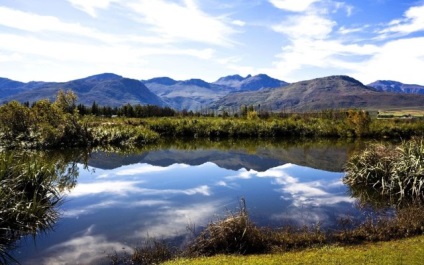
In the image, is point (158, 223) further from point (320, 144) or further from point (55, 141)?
point (320, 144)

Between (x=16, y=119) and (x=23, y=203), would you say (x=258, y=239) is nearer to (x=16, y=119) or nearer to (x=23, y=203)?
(x=23, y=203)

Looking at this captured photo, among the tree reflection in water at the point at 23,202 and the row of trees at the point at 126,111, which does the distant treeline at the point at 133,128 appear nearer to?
the row of trees at the point at 126,111

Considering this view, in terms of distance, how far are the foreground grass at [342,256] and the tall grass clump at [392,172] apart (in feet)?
21.7

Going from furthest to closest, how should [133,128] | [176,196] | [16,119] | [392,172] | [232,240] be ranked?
[133,128] → [16,119] → [176,196] → [392,172] → [232,240]

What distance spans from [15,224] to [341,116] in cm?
7353

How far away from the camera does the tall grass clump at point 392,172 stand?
19.1 metres

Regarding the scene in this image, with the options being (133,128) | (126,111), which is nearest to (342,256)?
(133,128)

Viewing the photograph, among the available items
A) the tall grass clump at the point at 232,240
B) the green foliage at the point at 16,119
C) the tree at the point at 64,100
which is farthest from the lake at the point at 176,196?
the tree at the point at 64,100

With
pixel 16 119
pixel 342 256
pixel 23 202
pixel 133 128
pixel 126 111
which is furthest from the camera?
pixel 126 111

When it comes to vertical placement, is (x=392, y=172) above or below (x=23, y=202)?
above

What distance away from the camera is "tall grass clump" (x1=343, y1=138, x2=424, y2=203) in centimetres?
1906

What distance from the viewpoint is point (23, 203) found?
15109 millimetres

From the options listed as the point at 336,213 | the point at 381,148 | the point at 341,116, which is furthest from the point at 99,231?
the point at 341,116

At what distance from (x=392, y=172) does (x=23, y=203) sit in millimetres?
18439
